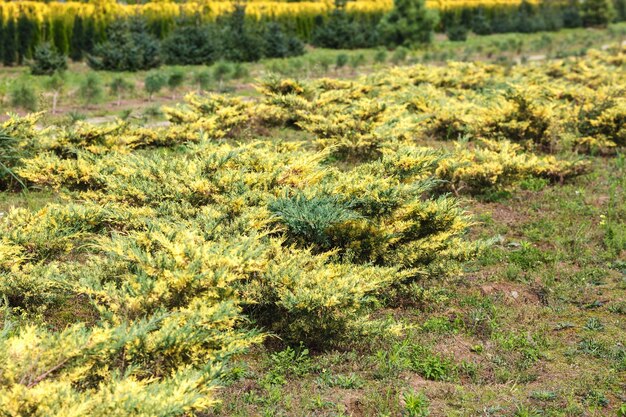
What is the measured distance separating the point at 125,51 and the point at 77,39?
2.87 meters

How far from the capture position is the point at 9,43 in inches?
739

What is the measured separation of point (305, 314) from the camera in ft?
15.9

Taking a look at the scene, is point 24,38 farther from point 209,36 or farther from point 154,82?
point 154,82

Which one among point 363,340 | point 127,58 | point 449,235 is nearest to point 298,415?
point 363,340

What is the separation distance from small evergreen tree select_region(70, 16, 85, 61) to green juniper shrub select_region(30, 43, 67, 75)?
11.0 feet

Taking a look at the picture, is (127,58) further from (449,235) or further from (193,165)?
(449,235)

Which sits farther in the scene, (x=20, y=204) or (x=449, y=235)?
(x=20, y=204)

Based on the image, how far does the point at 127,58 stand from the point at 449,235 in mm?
15703

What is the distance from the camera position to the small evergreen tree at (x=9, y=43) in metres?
18.8

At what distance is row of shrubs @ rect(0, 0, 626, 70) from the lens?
19156 millimetres

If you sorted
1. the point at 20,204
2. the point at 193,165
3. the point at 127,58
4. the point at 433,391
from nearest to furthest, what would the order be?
the point at 433,391 → the point at 193,165 → the point at 20,204 → the point at 127,58

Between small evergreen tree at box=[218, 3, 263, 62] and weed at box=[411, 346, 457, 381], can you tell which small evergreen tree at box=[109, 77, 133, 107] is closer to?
small evergreen tree at box=[218, 3, 263, 62]

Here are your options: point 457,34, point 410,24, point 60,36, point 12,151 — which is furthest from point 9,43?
point 457,34

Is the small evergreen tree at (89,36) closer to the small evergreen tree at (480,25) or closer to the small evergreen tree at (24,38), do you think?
the small evergreen tree at (24,38)
